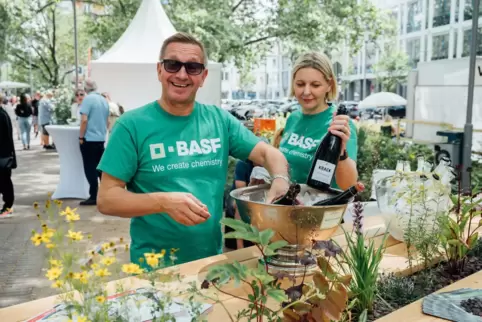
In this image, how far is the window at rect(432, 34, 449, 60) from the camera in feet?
133

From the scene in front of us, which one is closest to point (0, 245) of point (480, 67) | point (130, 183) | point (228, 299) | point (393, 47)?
→ point (130, 183)

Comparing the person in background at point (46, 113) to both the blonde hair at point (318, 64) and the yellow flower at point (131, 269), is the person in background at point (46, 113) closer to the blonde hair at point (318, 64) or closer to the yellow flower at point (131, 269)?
the blonde hair at point (318, 64)

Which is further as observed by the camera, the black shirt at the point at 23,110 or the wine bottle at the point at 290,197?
the black shirt at the point at 23,110

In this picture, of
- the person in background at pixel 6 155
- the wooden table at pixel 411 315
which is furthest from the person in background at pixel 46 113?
the wooden table at pixel 411 315

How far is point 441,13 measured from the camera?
41250mm

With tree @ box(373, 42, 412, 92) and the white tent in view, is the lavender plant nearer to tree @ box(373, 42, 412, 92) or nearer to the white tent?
the white tent

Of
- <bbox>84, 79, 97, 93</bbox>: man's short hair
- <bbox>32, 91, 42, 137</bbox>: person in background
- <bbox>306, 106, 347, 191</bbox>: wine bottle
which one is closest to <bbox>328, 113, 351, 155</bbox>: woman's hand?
<bbox>306, 106, 347, 191</bbox>: wine bottle

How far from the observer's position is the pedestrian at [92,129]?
731 cm

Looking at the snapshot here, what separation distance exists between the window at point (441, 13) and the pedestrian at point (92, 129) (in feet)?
127

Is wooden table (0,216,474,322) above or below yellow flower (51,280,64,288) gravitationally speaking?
Answer: below

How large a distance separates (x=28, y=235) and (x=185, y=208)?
5.13m

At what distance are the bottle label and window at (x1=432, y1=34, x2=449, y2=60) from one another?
4193 centimetres

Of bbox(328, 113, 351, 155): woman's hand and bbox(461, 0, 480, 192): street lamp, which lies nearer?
bbox(328, 113, 351, 155): woman's hand

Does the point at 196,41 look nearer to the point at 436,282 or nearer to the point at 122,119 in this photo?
the point at 122,119
